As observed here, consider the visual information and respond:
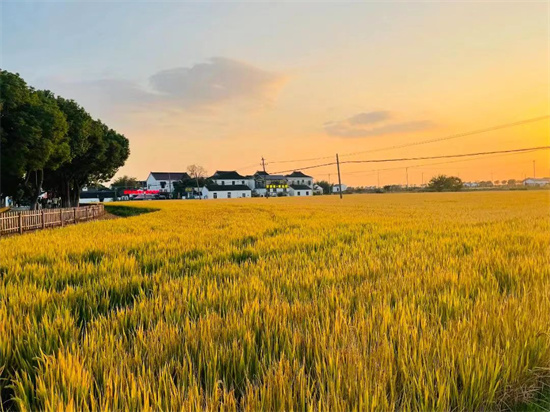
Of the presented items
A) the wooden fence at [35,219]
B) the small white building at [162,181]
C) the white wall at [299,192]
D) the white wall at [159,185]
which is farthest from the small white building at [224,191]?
the wooden fence at [35,219]

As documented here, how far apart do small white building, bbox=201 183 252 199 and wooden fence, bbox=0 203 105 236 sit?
230 ft

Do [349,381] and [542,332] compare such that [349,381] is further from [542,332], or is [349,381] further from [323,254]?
[323,254]

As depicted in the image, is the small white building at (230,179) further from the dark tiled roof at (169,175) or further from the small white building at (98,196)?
the small white building at (98,196)

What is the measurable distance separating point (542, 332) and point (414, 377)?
1.21m

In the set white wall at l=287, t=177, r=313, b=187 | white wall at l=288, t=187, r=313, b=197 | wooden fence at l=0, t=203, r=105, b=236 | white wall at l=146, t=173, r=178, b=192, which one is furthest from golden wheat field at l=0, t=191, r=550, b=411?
white wall at l=287, t=177, r=313, b=187

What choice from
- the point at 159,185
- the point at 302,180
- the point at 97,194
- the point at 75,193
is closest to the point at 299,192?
the point at 302,180

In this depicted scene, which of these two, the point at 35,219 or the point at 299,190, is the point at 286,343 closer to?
the point at 35,219

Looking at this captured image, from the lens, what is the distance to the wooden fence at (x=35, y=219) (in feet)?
49.0

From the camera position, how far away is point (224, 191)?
3841 inches

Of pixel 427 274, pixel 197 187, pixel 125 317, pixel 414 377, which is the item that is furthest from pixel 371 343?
pixel 197 187

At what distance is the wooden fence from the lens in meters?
14.9

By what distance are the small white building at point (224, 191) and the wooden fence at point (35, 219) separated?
70.1m

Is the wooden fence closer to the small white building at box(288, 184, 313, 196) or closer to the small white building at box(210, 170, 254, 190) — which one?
the small white building at box(210, 170, 254, 190)

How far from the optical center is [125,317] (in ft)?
8.61
